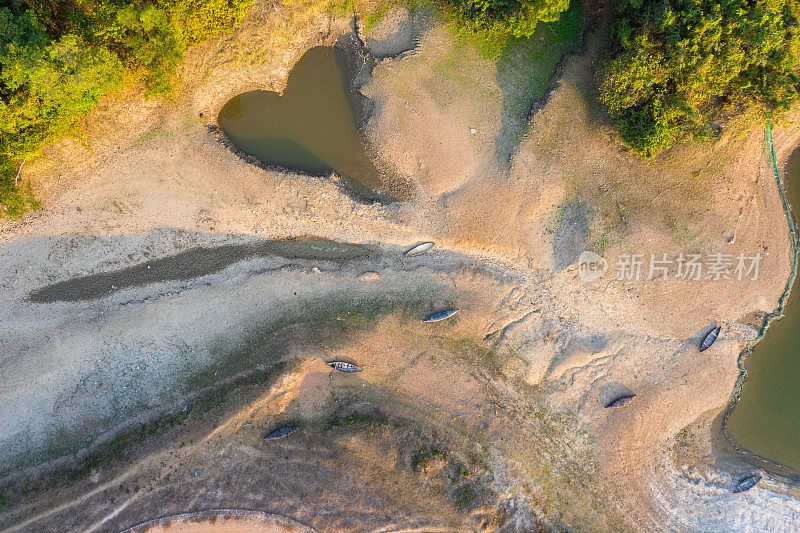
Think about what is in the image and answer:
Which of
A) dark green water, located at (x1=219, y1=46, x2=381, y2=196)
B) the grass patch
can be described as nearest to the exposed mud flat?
the grass patch

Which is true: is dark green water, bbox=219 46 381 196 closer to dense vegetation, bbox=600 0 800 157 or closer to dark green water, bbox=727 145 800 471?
dense vegetation, bbox=600 0 800 157

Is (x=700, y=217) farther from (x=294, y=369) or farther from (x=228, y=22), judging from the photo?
(x=228, y=22)

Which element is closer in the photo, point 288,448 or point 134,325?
point 288,448

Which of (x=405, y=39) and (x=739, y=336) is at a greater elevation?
(x=405, y=39)

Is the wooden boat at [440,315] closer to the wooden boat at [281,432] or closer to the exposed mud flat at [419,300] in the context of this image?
the exposed mud flat at [419,300]

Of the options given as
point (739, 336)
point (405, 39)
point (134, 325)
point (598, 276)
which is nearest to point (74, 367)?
point (134, 325)

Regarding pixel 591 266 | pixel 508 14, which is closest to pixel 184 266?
pixel 508 14
